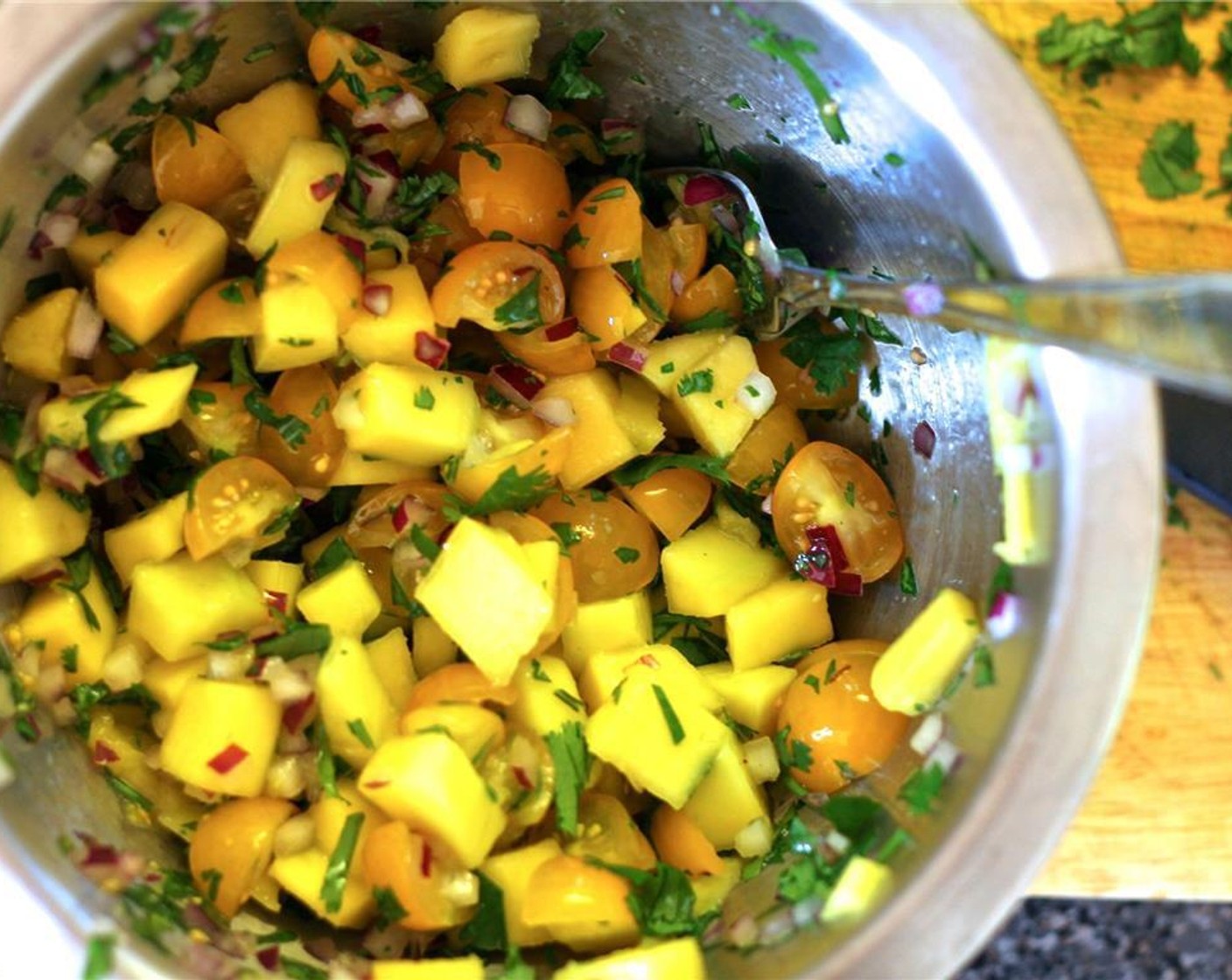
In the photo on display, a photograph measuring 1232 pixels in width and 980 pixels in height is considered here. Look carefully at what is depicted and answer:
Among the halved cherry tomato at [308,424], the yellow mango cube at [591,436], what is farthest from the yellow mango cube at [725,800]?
the halved cherry tomato at [308,424]

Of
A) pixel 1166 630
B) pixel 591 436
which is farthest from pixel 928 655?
pixel 591 436

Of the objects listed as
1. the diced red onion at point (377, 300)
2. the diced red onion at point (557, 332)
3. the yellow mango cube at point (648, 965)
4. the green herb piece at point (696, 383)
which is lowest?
the yellow mango cube at point (648, 965)

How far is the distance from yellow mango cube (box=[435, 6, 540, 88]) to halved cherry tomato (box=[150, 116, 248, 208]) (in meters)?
0.25

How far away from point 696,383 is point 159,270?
60 cm

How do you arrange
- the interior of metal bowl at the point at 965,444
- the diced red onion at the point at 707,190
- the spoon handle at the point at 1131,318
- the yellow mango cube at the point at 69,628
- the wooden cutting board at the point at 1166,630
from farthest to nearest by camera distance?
the diced red onion at the point at 707,190 → the yellow mango cube at the point at 69,628 → the wooden cutting board at the point at 1166,630 → the interior of metal bowl at the point at 965,444 → the spoon handle at the point at 1131,318

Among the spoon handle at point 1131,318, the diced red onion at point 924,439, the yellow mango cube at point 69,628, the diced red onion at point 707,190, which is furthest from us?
the diced red onion at point 707,190

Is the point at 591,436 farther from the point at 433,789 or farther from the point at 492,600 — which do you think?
the point at 433,789

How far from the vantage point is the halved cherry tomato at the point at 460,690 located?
1.33 metres

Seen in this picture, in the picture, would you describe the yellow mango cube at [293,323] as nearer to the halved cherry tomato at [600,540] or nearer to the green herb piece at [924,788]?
the halved cherry tomato at [600,540]

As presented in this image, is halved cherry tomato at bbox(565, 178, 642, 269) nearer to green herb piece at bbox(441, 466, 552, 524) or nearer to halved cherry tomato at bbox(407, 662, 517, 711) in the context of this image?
green herb piece at bbox(441, 466, 552, 524)

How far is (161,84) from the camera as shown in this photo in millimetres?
1234

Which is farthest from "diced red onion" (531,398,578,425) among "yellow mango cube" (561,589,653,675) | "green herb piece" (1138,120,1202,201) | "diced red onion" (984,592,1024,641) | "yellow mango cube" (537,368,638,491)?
"green herb piece" (1138,120,1202,201)

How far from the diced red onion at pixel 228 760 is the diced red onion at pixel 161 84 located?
2.13 feet

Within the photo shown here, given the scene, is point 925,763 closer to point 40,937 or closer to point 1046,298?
point 1046,298
